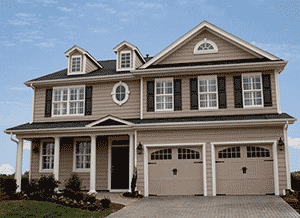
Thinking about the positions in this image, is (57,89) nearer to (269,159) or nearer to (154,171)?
(154,171)

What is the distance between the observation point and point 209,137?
1552cm

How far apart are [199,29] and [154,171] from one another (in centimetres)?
751

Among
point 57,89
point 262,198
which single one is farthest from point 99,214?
point 57,89

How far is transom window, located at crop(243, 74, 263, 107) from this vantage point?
15.9 m

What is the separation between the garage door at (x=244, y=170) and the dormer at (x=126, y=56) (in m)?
6.90

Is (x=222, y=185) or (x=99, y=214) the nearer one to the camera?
(x=99, y=214)

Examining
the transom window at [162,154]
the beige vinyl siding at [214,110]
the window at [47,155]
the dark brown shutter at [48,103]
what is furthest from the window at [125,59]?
the window at [47,155]

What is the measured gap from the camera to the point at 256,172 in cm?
1506

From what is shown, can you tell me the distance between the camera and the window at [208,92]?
1623cm

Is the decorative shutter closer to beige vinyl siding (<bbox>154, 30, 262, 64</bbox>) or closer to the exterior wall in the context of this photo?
beige vinyl siding (<bbox>154, 30, 262, 64</bbox>)

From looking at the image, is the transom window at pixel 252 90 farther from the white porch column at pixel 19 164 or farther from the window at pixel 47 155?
the white porch column at pixel 19 164

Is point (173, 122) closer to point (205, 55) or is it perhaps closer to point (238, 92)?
point (238, 92)

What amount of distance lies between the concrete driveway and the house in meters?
1.37

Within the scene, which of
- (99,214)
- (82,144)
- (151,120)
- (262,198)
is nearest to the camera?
(99,214)
